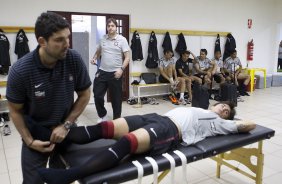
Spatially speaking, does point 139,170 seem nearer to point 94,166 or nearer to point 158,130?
point 94,166

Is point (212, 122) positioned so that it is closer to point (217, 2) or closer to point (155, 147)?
point (155, 147)

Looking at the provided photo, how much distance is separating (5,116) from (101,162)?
321 centimetres

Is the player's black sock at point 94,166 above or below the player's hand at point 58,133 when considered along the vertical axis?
below

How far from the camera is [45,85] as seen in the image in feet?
4.68

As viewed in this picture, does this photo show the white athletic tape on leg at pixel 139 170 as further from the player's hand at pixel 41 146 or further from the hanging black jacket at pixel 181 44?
the hanging black jacket at pixel 181 44

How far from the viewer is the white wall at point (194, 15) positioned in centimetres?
443

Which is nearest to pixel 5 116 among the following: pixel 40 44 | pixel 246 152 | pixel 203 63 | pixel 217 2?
pixel 40 44

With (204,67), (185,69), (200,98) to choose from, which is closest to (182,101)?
(200,98)

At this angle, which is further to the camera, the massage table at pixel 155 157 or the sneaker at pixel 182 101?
the sneaker at pixel 182 101

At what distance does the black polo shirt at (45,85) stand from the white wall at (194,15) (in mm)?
3341

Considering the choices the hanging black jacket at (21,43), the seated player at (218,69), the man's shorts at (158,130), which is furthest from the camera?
the seated player at (218,69)

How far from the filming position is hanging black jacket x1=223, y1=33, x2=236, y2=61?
6582 millimetres

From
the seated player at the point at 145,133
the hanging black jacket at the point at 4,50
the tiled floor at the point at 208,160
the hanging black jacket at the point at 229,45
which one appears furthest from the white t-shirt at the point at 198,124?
the hanging black jacket at the point at 229,45

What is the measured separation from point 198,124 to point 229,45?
16.6 ft
